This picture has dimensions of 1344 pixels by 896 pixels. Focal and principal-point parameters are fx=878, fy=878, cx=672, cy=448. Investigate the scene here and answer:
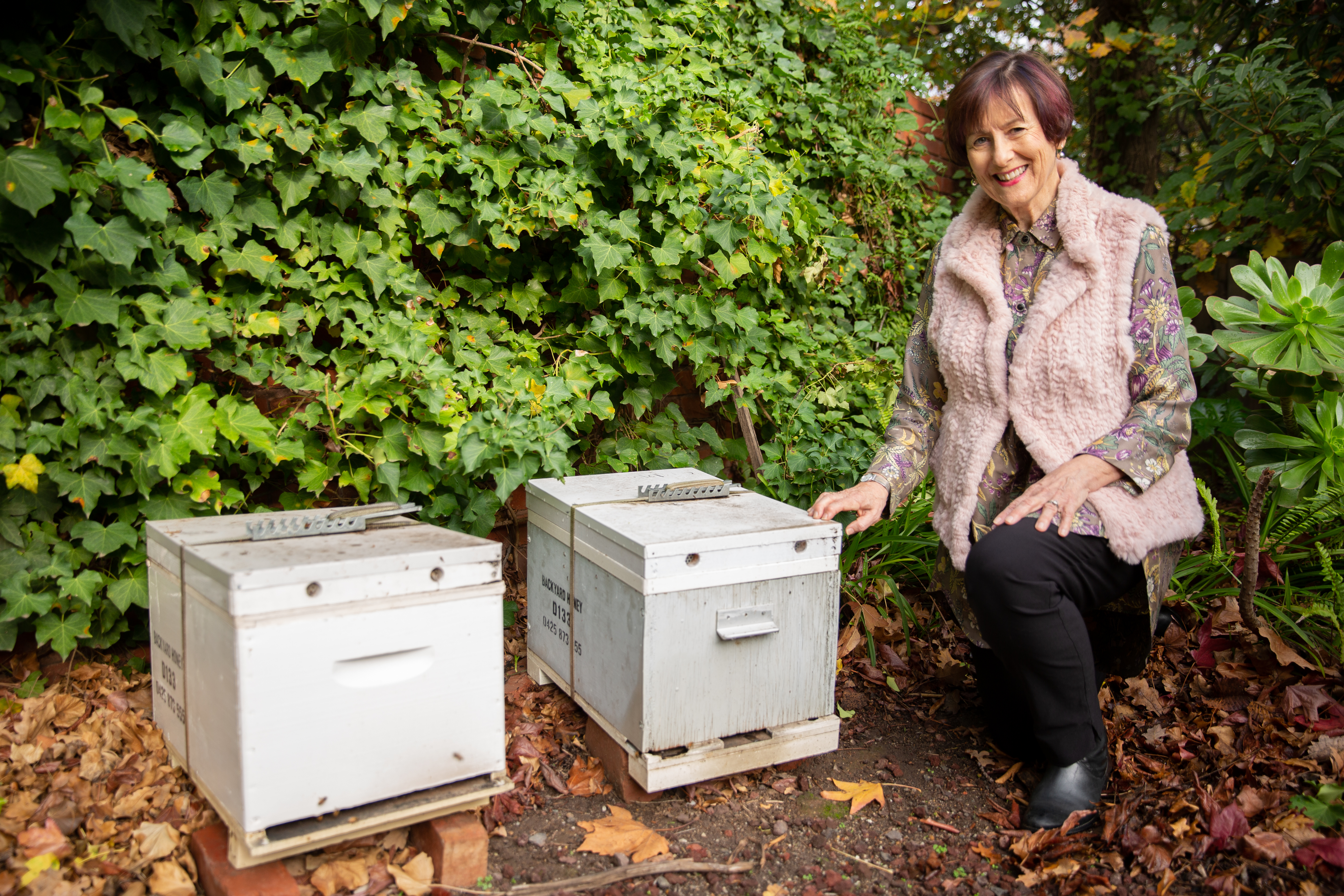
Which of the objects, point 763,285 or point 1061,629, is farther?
point 763,285

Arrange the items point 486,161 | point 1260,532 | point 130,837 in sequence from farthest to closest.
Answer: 1. point 1260,532
2. point 486,161
3. point 130,837

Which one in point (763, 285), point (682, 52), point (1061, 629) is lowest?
point (1061, 629)

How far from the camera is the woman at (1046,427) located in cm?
191

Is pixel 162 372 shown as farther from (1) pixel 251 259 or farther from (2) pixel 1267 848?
(2) pixel 1267 848

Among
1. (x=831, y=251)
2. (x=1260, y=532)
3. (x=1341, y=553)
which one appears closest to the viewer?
(x=1341, y=553)

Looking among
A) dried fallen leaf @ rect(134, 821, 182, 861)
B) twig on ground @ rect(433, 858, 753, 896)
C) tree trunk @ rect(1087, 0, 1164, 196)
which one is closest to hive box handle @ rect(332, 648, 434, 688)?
twig on ground @ rect(433, 858, 753, 896)

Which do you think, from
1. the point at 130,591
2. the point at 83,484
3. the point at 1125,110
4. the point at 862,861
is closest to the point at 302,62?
the point at 83,484

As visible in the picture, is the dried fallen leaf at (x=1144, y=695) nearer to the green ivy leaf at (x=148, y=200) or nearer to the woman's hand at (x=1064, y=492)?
the woman's hand at (x=1064, y=492)

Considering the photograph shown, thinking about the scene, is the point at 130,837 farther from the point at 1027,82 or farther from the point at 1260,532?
the point at 1260,532

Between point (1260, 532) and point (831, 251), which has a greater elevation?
point (831, 251)

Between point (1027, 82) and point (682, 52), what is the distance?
126 cm

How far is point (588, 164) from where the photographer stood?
2.61 m

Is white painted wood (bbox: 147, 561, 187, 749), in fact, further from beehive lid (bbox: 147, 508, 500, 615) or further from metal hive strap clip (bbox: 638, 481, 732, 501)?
metal hive strap clip (bbox: 638, 481, 732, 501)

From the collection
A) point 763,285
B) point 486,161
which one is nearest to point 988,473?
point 763,285
